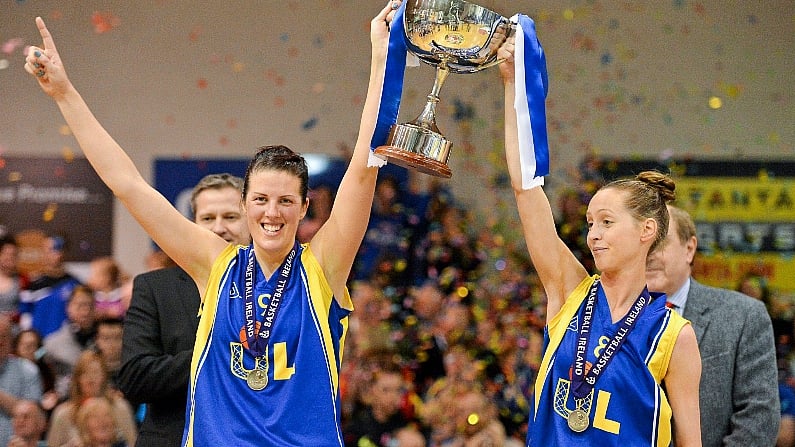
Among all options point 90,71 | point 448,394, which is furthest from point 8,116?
point 448,394

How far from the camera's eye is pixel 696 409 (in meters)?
2.60

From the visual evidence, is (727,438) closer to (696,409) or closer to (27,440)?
(696,409)

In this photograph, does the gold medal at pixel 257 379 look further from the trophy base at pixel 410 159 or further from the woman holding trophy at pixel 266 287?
the trophy base at pixel 410 159

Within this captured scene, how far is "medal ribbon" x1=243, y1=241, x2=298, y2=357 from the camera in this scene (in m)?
2.53

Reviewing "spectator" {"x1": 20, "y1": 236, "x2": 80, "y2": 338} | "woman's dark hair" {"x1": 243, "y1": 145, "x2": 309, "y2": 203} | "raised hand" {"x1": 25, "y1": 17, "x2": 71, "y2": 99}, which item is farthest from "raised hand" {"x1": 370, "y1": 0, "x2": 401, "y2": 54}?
"spectator" {"x1": 20, "y1": 236, "x2": 80, "y2": 338}

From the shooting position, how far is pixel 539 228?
2703 mm

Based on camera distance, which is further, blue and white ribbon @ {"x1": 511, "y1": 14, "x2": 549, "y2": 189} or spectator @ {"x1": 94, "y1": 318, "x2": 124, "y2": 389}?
spectator @ {"x1": 94, "y1": 318, "x2": 124, "y2": 389}

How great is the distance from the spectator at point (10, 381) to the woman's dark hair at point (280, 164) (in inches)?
129

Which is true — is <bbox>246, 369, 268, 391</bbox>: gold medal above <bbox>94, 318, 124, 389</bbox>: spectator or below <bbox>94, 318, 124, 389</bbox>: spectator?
above

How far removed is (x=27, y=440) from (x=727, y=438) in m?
3.63

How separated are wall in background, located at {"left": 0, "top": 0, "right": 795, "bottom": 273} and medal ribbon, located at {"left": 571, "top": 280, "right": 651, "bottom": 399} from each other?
4.84 metres

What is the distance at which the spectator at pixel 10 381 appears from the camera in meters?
5.38

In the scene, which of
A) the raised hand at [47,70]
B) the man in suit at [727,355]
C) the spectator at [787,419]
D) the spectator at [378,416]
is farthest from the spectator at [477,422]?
the raised hand at [47,70]

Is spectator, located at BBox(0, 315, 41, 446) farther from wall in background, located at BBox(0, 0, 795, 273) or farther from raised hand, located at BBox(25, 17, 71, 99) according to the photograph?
raised hand, located at BBox(25, 17, 71, 99)
